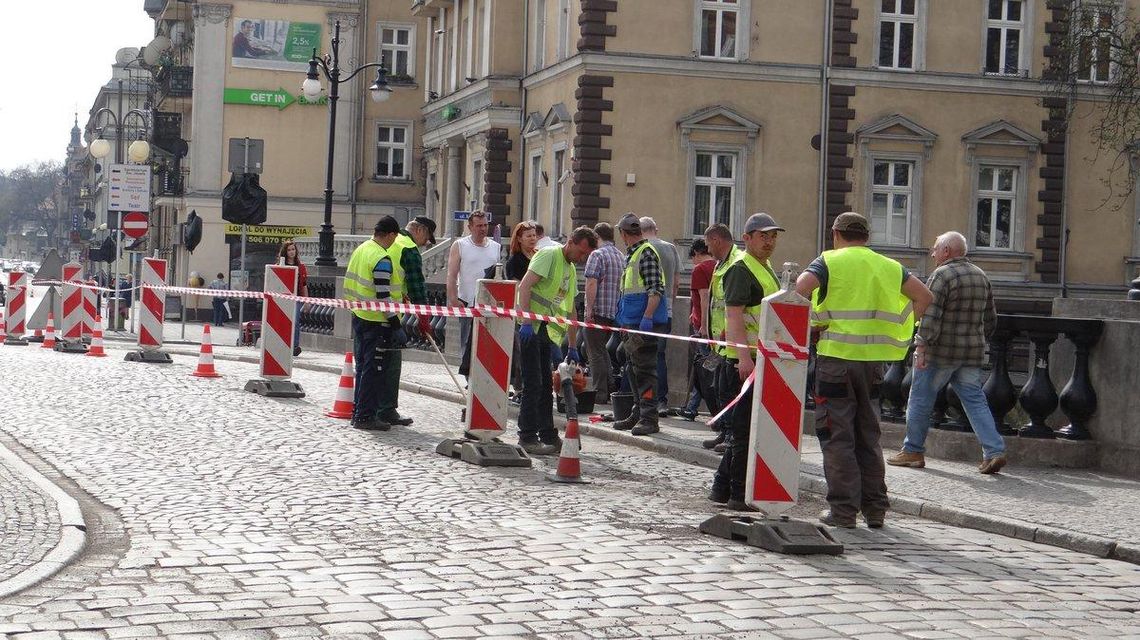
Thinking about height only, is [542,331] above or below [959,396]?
above

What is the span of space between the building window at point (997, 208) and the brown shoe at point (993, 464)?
2616 centimetres

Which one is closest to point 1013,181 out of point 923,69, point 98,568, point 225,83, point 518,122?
point 923,69

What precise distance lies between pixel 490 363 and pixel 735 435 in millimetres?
2944

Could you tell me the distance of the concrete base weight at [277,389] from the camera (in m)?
18.3

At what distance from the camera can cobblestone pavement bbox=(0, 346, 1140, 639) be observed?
681cm

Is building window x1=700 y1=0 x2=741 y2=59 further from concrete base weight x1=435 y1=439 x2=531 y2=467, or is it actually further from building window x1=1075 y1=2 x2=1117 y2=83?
concrete base weight x1=435 y1=439 x2=531 y2=467

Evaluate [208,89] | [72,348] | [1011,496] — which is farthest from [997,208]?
[208,89]

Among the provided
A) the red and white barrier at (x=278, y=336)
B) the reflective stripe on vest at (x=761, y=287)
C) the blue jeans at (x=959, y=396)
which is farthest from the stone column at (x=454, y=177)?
the reflective stripe on vest at (x=761, y=287)

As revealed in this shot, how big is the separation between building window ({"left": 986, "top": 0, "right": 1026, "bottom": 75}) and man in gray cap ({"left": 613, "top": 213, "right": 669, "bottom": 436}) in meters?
23.9

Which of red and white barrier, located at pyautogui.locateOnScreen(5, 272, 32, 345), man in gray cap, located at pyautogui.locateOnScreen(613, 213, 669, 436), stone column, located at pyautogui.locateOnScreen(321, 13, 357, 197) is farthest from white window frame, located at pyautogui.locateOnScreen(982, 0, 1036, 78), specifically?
stone column, located at pyautogui.locateOnScreen(321, 13, 357, 197)

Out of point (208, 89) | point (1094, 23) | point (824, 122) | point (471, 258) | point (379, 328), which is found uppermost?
point (1094, 23)

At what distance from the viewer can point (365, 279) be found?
15148 mm

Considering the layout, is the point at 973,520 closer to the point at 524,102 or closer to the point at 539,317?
the point at 539,317

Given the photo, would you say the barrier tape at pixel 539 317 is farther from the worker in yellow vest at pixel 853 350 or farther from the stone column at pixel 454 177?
the stone column at pixel 454 177
